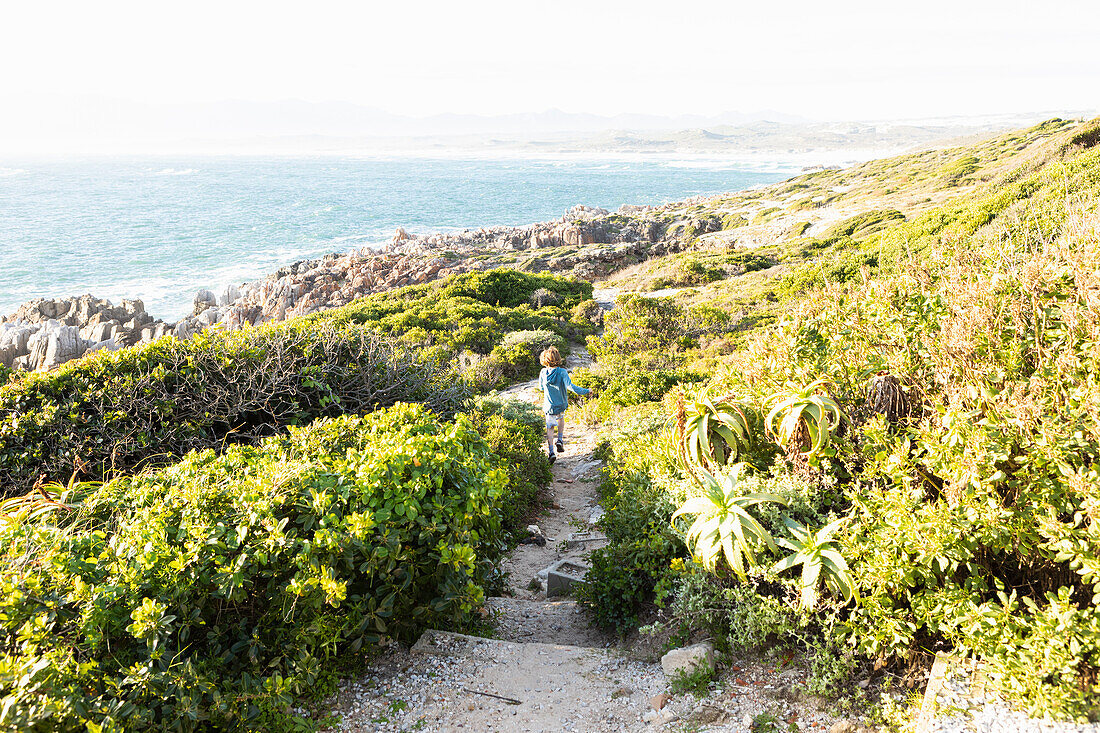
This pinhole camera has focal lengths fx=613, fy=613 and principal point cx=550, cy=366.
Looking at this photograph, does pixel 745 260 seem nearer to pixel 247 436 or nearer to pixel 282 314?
pixel 282 314

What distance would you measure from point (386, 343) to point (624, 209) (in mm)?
63551

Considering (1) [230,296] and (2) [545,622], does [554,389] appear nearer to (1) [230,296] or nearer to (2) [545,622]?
(2) [545,622]

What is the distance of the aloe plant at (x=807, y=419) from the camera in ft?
12.4

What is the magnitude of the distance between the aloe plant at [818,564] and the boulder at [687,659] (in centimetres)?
61

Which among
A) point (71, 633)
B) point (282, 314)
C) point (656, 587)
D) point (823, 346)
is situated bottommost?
point (282, 314)

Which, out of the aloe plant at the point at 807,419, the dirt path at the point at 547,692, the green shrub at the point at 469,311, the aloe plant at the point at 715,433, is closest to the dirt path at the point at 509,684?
the dirt path at the point at 547,692

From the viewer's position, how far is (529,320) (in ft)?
58.5

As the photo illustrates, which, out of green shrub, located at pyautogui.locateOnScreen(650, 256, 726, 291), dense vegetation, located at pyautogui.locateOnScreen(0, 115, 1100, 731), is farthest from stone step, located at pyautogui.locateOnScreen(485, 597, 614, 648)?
green shrub, located at pyautogui.locateOnScreen(650, 256, 726, 291)

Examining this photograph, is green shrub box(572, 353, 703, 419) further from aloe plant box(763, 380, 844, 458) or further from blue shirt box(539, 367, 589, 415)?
aloe plant box(763, 380, 844, 458)

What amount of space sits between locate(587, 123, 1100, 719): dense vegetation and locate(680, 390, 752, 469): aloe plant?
0.06 ft

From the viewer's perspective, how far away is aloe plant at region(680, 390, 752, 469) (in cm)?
429

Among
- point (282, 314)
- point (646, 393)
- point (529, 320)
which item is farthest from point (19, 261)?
point (646, 393)

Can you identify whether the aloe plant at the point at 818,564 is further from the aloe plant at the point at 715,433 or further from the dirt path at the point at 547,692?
the aloe plant at the point at 715,433

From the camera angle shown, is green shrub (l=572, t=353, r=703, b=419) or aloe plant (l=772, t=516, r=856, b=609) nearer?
aloe plant (l=772, t=516, r=856, b=609)
